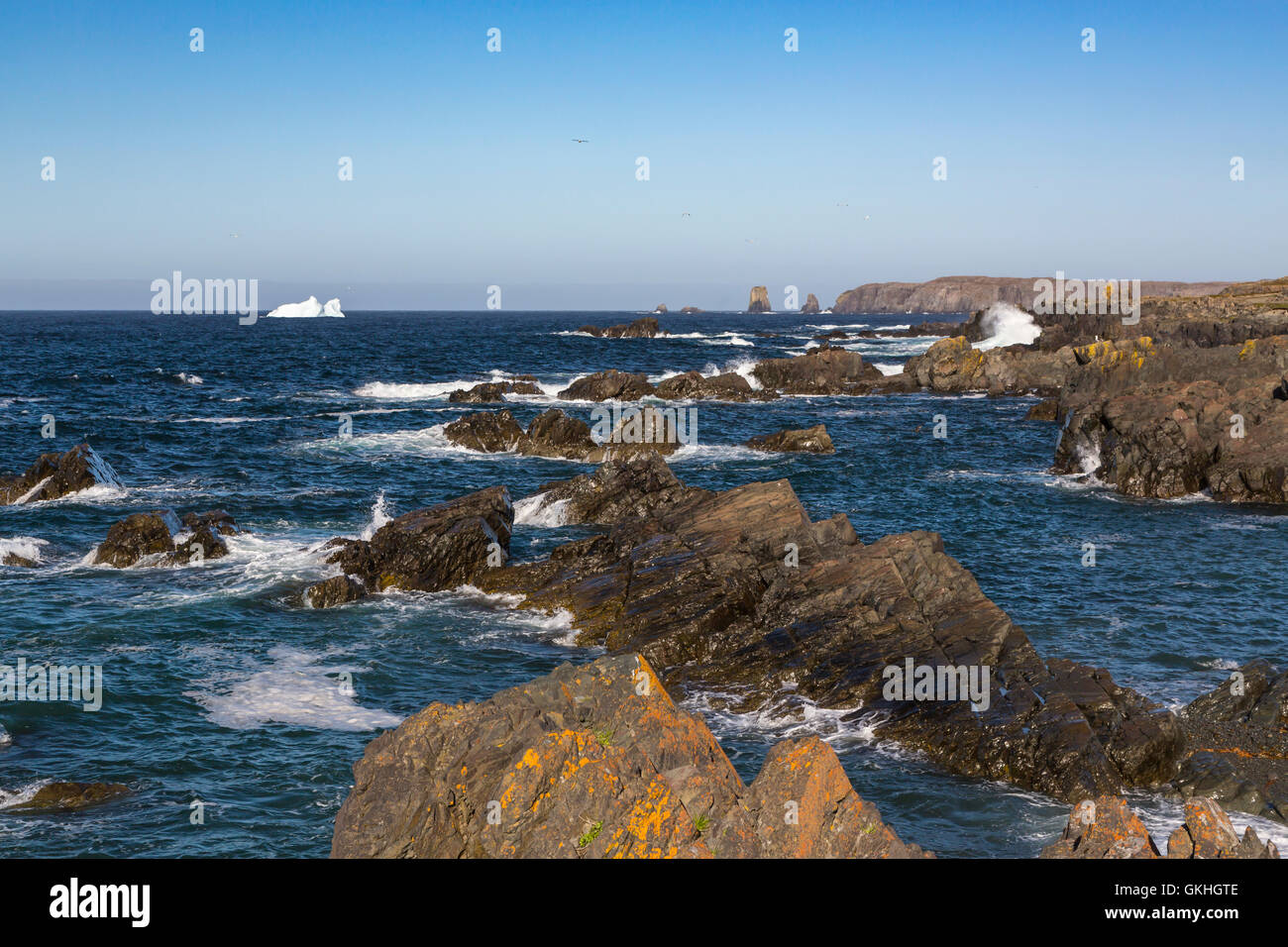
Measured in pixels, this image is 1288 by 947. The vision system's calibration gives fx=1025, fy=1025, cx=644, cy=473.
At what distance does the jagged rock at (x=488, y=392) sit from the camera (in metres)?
70.0

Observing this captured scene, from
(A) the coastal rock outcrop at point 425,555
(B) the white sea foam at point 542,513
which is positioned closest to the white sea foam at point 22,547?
(A) the coastal rock outcrop at point 425,555

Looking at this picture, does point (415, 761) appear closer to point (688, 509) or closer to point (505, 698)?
point (505, 698)

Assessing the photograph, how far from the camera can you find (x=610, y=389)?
232 feet

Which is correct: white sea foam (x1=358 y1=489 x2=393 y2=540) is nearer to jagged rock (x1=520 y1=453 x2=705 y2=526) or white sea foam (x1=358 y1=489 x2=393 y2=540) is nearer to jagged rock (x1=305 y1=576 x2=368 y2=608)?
jagged rock (x1=305 y1=576 x2=368 y2=608)

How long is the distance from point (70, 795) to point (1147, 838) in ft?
47.9

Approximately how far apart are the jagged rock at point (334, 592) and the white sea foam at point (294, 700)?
385cm

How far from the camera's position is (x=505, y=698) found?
11.6 meters

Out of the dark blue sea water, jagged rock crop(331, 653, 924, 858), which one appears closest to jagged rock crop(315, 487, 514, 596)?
the dark blue sea water

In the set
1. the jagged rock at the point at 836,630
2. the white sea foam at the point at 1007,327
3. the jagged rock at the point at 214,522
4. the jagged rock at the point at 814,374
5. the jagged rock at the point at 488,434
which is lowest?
the jagged rock at the point at 836,630

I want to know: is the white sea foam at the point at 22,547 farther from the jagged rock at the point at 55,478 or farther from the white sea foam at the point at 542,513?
the white sea foam at the point at 542,513

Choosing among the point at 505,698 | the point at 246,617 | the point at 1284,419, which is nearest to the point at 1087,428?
the point at 1284,419

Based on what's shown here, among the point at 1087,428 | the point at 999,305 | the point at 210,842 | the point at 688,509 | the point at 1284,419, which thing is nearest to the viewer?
the point at 210,842

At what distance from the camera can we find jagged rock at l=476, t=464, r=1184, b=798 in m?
16.5
